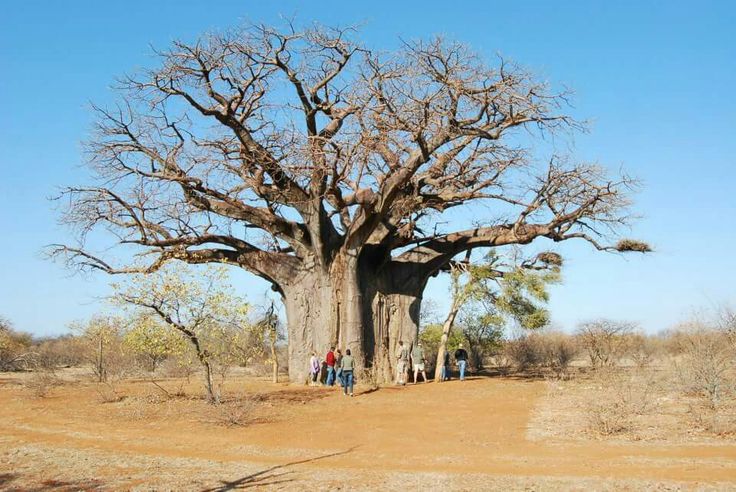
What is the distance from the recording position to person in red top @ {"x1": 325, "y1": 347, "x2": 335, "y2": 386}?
54.5ft

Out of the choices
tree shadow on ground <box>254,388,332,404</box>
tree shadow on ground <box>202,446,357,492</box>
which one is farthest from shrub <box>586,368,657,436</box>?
tree shadow on ground <box>254,388,332,404</box>

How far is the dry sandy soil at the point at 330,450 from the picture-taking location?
Result: 7.36m

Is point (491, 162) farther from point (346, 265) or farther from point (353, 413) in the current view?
point (353, 413)

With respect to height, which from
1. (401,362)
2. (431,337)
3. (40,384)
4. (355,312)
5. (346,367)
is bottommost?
(40,384)

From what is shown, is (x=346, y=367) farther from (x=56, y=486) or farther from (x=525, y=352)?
(x=525, y=352)

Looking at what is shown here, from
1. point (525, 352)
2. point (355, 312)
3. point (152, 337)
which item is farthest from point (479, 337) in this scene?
point (152, 337)

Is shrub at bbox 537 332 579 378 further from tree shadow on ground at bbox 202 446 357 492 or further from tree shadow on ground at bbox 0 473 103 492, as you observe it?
tree shadow on ground at bbox 0 473 103 492

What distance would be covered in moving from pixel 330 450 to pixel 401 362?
852 cm

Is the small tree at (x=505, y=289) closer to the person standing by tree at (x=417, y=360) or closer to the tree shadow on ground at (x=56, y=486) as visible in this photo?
the person standing by tree at (x=417, y=360)

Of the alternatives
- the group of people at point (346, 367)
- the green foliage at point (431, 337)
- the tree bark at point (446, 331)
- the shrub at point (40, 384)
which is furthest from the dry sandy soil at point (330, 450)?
the green foliage at point (431, 337)

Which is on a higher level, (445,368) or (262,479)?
(445,368)

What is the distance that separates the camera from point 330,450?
956 centimetres

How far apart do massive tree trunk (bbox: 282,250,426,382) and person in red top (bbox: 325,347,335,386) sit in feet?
1.67

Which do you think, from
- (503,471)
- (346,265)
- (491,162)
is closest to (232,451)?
(503,471)
